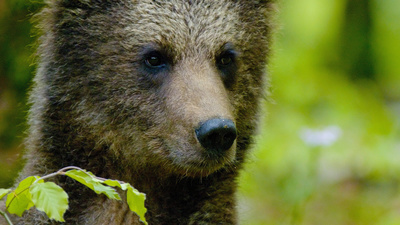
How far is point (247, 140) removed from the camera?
15.4ft

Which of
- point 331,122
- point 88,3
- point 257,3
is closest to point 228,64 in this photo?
point 257,3

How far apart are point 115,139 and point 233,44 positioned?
98 centimetres

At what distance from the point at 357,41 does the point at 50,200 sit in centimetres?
702

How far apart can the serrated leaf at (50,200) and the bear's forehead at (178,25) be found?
146 centimetres

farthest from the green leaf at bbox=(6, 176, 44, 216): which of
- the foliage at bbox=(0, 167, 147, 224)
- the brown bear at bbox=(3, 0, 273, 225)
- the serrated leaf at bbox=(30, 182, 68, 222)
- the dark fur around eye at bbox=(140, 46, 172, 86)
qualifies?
the dark fur around eye at bbox=(140, 46, 172, 86)

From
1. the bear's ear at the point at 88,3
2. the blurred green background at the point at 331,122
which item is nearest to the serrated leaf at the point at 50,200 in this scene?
the bear's ear at the point at 88,3

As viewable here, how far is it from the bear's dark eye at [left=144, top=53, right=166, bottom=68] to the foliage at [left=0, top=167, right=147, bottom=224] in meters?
1.13

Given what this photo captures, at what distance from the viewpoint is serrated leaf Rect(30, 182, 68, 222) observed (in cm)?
305

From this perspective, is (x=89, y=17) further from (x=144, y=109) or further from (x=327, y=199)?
(x=327, y=199)

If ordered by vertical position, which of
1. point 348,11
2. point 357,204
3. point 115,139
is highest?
point 115,139

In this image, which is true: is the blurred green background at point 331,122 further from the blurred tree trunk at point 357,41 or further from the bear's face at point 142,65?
the bear's face at point 142,65

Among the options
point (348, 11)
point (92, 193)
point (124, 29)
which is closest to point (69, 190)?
point (92, 193)

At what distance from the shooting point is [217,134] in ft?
12.7

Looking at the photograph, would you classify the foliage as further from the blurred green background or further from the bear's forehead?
the blurred green background
